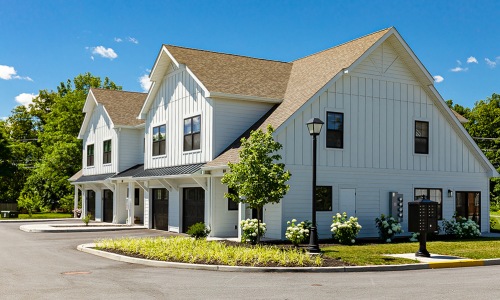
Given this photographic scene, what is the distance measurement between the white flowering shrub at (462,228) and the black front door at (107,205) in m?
22.7

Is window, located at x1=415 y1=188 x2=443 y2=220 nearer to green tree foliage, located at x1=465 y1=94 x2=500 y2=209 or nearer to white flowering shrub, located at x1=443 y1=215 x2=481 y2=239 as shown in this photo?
white flowering shrub, located at x1=443 y1=215 x2=481 y2=239

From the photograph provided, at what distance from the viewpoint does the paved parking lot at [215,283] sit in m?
11.8

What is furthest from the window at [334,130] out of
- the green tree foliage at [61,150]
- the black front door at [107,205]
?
the green tree foliage at [61,150]

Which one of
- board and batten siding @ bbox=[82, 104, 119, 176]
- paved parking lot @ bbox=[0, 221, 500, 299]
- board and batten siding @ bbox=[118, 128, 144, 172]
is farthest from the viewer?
board and batten siding @ bbox=[82, 104, 119, 176]

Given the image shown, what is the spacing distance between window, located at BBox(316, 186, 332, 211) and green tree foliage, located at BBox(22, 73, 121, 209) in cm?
3576

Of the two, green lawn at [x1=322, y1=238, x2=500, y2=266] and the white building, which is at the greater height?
the white building

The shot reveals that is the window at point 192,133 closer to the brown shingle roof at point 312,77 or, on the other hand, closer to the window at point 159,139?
the brown shingle roof at point 312,77

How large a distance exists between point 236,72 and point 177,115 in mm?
3708

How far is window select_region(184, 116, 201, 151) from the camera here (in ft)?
90.5

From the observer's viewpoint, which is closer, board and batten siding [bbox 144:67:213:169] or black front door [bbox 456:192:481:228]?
board and batten siding [bbox 144:67:213:169]

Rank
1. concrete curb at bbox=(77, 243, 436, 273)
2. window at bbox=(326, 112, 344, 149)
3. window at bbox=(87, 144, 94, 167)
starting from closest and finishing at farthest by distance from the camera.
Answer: concrete curb at bbox=(77, 243, 436, 273) → window at bbox=(326, 112, 344, 149) → window at bbox=(87, 144, 94, 167)

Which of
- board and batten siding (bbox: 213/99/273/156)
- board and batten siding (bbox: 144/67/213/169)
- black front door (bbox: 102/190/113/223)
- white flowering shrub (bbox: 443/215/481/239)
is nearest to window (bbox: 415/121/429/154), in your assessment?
white flowering shrub (bbox: 443/215/481/239)

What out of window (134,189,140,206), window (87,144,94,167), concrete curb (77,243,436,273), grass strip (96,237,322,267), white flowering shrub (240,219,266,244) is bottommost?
concrete curb (77,243,436,273)

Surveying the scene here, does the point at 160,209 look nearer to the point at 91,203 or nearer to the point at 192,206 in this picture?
the point at 192,206
